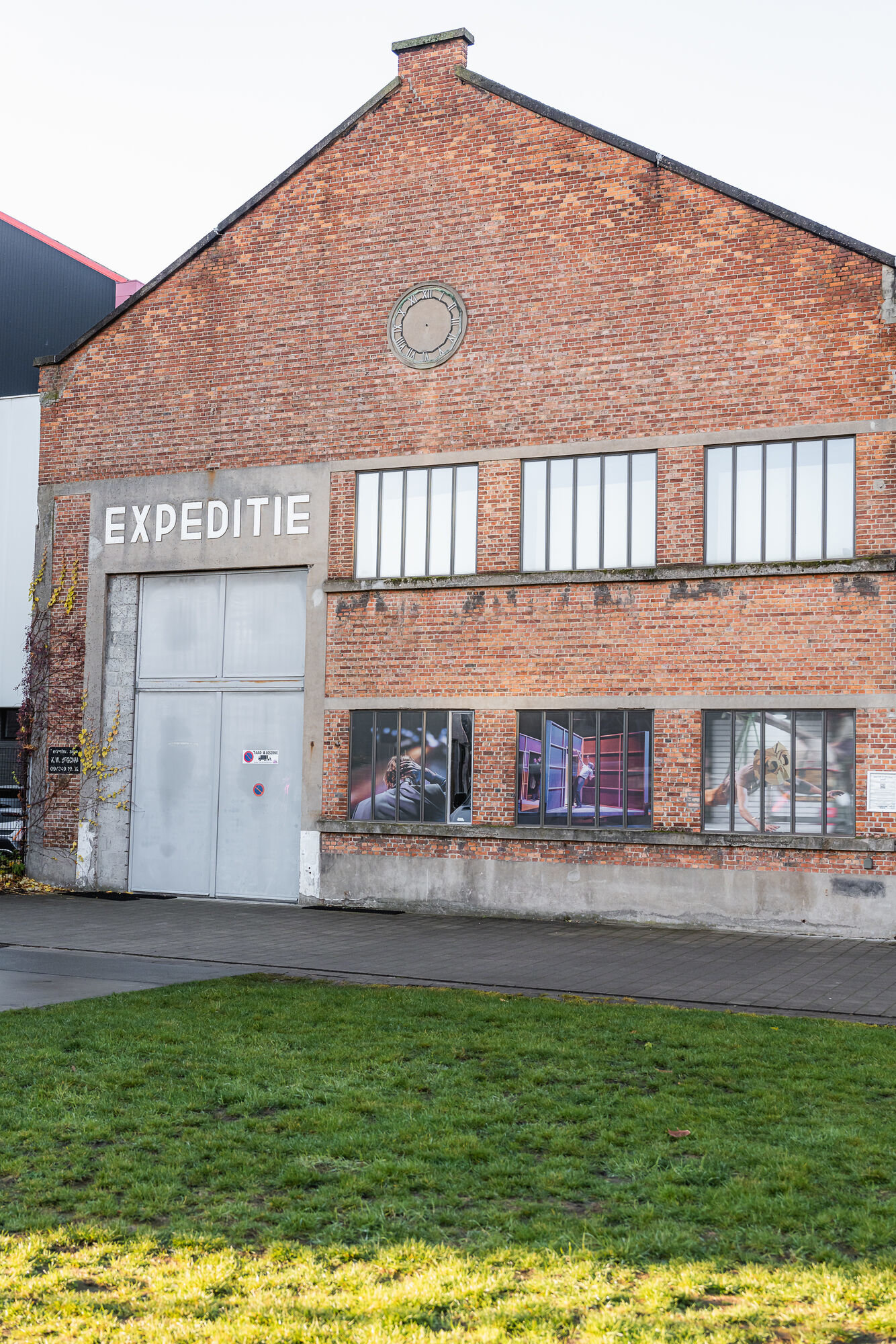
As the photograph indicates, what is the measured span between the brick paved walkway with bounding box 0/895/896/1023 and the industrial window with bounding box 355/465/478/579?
4.87 meters

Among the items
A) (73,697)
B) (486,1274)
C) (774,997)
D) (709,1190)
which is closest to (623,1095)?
(709,1190)

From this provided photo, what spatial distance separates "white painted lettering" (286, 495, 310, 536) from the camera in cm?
1872

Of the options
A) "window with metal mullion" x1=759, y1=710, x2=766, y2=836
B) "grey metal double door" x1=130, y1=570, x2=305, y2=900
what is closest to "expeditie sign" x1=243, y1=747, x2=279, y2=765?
"grey metal double door" x1=130, y1=570, x2=305, y2=900

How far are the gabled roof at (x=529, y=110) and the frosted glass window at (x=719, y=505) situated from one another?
2881mm

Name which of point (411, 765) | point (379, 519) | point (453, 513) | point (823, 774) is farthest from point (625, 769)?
point (379, 519)

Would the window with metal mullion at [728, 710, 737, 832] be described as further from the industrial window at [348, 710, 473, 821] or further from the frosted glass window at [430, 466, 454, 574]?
the frosted glass window at [430, 466, 454, 574]

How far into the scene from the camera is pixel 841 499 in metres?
15.8

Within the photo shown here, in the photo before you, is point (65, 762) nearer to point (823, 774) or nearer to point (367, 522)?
point (367, 522)

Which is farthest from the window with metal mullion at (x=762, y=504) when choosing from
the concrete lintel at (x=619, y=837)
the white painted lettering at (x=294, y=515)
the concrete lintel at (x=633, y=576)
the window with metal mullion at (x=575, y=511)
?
the white painted lettering at (x=294, y=515)

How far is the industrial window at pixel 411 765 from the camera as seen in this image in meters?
17.5

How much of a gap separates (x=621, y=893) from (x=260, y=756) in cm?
583

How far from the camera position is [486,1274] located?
4316 millimetres

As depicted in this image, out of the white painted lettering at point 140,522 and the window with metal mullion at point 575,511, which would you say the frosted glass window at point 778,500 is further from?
the white painted lettering at point 140,522

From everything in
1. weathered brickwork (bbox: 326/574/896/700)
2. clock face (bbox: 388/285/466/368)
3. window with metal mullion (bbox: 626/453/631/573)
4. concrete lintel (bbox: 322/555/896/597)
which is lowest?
weathered brickwork (bbox: 326/574/896/700)
